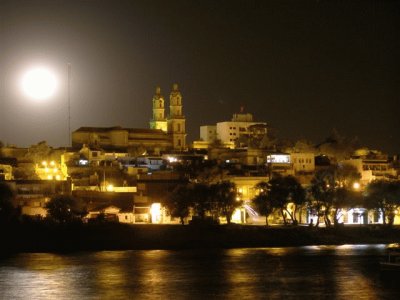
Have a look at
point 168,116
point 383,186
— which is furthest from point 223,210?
point 168,116

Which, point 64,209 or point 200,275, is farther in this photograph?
point 64,209

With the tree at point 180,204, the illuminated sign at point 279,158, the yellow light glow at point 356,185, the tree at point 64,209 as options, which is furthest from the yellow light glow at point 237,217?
the illuminated sign at point 279,158

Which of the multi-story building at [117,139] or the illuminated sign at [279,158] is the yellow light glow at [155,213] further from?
the multi-story building at [117,139]

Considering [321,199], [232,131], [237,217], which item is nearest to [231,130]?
[232,131]

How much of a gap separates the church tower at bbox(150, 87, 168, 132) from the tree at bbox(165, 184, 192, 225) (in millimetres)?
24978

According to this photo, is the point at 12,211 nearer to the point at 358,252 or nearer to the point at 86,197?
the point at 86,197

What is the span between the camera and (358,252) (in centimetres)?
3266

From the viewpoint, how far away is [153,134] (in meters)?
58.9

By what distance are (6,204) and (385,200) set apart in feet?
49.1

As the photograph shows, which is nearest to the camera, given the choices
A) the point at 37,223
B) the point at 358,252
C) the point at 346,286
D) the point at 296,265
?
the point at 346,286

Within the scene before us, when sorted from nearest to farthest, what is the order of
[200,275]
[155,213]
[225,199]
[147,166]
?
[200,275], [225,199], [155,213], [147,166]

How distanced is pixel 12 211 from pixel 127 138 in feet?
66.1

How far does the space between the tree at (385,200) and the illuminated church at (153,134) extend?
1811 cm

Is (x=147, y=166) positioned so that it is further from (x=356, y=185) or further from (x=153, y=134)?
(x=153, y=134)
